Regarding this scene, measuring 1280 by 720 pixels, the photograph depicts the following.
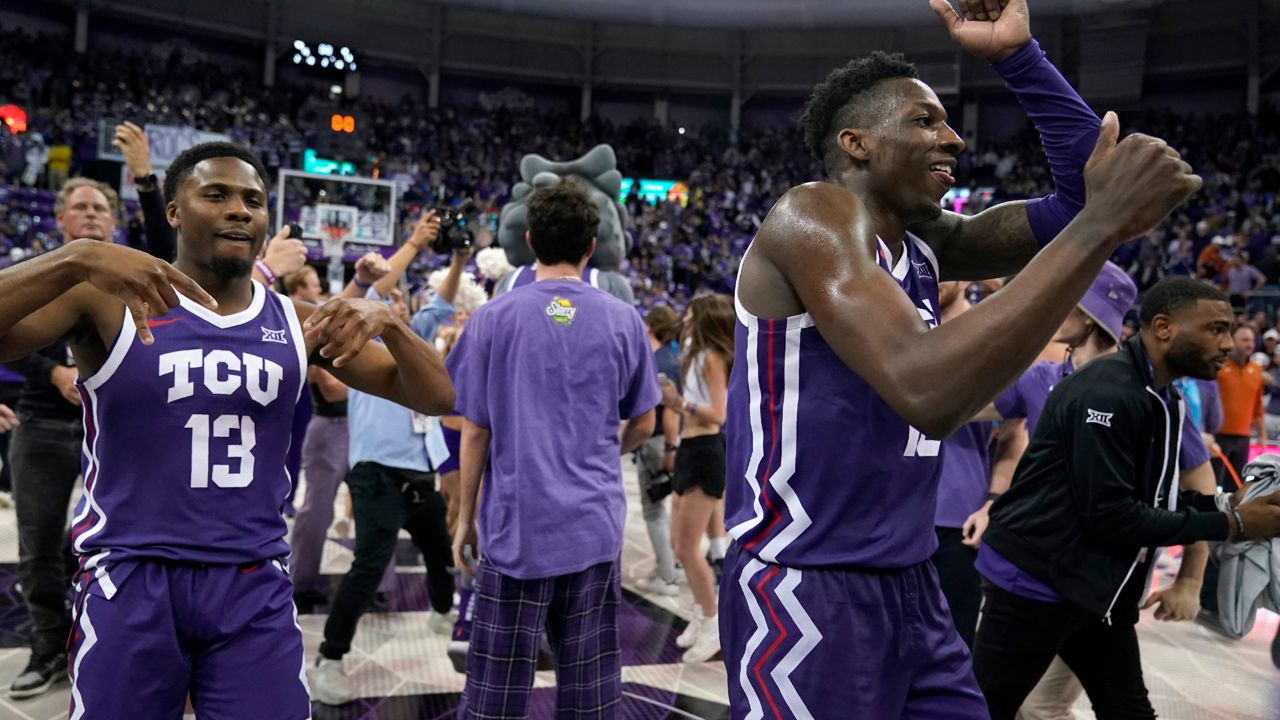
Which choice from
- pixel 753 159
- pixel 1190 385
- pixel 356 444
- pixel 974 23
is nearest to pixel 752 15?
pixel 753 159

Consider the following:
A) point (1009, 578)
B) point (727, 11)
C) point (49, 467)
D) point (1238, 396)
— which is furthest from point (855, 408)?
point (727, 11)

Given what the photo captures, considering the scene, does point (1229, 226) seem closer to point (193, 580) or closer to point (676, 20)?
point (676, 20)

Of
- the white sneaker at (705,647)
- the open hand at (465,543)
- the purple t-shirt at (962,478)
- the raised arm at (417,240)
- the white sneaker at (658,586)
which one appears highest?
the raised arm at (417,240)

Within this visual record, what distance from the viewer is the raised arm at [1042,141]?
155cm

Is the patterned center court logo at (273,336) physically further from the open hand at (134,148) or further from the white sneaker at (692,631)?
the white sneaker at (692,631)

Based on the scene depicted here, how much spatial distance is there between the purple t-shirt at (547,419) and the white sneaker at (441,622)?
5.91 feet

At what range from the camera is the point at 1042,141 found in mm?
1763

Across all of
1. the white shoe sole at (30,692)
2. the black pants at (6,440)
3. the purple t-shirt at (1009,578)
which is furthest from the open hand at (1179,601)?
the black pants at (6,440)

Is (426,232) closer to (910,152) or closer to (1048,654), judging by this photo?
(910,152)

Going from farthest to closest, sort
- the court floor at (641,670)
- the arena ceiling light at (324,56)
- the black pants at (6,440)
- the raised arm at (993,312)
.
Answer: the arena ceiling light at (324,56) < the black pants at (6,440) < the court floor at (641,670) < the raised arm at (993,312)

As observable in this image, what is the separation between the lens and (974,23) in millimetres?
1556

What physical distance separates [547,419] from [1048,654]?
151 cm

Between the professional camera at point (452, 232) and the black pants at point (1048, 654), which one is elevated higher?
the professional camera at point (452, 232)

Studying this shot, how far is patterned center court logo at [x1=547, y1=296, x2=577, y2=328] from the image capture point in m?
2.74
